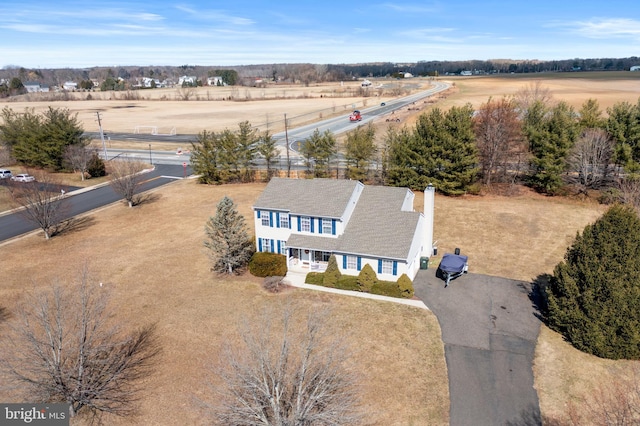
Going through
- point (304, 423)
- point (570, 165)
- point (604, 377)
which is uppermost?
point (570, 165)

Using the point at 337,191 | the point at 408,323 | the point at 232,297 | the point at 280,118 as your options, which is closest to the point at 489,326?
the point at 408,323

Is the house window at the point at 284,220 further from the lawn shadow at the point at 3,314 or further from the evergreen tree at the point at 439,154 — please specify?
the evergreen tree at the point at 439,154

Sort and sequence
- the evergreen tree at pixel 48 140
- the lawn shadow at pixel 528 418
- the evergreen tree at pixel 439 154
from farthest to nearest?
the evergreen tree at pixel 48 140
the evergreen tree at pixel 439 154
the lawn shadow at pixel 528 418

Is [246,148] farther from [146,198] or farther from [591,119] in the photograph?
[591,119]

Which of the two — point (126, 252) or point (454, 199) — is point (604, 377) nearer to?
point (454, 199)

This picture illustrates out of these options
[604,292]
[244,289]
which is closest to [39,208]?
[244,289]

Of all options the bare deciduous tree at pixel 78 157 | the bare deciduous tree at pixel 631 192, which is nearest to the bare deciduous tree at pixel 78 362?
the bare deciduous tree at pixel 631 192
